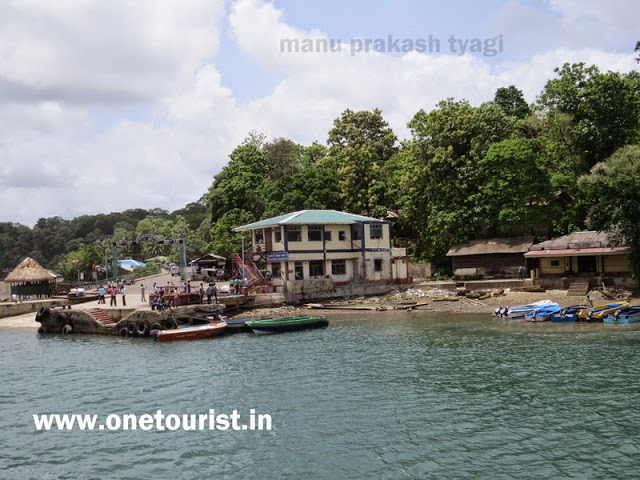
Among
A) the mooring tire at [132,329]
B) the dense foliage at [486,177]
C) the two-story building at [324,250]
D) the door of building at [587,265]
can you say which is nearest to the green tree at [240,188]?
the dense foliage at [486,177]

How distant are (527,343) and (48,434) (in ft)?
75.9

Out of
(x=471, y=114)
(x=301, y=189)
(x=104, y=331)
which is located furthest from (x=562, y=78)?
(x=104, y=331)

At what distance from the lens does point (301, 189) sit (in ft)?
215

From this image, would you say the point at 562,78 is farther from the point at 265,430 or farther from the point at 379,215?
the point at 265,430

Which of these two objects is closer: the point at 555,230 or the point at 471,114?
the point at 555,230

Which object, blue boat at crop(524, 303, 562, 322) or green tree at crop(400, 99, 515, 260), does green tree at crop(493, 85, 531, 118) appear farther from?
blue boat at crop(524, 303, 562, 322)

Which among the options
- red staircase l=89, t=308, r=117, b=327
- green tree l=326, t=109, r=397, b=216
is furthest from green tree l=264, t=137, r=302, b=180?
red staircase l=89, t=308, r=117, b=327

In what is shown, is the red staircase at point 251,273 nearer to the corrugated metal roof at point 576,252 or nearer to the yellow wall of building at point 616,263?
the corrugated metal roof at point 576,252

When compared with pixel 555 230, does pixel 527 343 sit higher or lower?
lower

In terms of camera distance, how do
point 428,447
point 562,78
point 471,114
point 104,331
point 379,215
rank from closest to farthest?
point 428,447
point 104,331
point 562,78
point 471,114
point 379,215

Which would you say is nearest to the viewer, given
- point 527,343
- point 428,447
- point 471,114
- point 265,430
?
point 428,447

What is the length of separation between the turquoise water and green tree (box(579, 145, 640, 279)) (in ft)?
35.0

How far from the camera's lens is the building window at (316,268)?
52.8m

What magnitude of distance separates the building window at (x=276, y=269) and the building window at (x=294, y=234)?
2685 mm
